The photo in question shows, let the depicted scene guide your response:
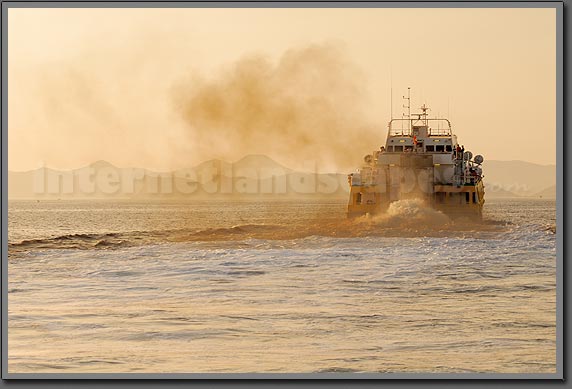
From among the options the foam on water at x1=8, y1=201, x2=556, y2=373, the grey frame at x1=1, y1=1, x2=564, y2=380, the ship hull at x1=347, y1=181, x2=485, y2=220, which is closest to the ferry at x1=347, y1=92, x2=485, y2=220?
the ship hull at x1=347, y1=181, x2=485, y2=220

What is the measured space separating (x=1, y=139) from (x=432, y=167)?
1375cm

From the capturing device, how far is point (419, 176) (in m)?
21.2

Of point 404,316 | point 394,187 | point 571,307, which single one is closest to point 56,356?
point 404,316

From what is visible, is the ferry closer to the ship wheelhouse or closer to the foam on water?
the ship wheelhouse

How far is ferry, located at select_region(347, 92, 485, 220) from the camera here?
1968 centimetres

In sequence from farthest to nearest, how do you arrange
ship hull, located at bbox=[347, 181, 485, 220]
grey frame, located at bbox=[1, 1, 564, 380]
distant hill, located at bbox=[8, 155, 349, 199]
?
ship hull, located at bbox=[347, 181, 485, 220]
distant hill, located at bbox=[8, 155, 349, 199]
grey frame, located at bbox=[1, 1, 564, 380]

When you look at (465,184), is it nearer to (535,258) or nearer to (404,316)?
(535,258)

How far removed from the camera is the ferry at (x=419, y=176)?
1968 centimetres

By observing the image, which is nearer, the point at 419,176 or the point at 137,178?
the point at 137,178

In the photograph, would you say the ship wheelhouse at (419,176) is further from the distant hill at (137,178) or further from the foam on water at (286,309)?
the foam on water at (286,309)

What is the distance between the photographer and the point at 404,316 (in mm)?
9148

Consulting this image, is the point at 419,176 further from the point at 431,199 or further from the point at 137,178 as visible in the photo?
the point at 137,178

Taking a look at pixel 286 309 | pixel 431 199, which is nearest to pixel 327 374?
pixel 286 309

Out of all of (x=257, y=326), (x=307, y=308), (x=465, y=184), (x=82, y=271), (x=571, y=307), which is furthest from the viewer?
(x=465, y=184)
